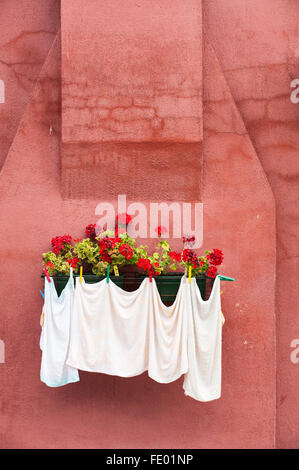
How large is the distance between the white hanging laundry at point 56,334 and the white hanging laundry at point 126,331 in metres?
0.08

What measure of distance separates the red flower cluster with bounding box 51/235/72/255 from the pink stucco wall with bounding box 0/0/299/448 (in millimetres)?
215

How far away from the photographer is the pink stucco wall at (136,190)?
3.99 m

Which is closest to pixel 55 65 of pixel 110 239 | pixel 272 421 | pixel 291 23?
pixel 110 239

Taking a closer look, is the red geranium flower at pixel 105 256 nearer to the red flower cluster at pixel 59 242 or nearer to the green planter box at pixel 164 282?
the green planter box at pixel 164 282

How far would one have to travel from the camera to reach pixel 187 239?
3844mm

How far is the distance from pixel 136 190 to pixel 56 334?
1532mm

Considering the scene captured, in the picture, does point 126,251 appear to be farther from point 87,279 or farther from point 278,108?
point 278,108

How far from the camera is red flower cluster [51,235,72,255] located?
12.6ft

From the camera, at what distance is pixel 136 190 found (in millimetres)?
4148

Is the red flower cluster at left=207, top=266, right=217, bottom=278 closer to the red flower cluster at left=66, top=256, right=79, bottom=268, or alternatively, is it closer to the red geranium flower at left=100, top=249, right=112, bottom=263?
the red geranium flower at left=100, top=249, right=112, bottom=263

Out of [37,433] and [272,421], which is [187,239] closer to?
[272,421]

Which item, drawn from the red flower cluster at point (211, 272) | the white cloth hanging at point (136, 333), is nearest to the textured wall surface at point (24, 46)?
the white cloth hanging at point (136, 333)

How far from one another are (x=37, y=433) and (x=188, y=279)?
2112mm

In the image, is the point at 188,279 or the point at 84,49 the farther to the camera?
the point at 84,49
